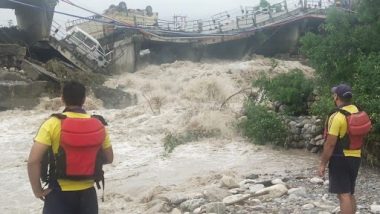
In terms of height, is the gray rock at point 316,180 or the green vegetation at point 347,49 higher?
the green vegetation at point 347,49

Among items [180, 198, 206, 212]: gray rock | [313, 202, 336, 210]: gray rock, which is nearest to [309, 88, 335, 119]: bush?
[313, 202, 336, 210]: gray rock

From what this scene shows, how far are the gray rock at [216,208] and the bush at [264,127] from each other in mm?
5115

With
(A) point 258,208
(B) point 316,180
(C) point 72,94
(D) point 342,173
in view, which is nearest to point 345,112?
(D) point 342,173

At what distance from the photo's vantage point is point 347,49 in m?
10.1

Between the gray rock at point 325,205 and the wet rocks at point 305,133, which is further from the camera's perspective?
the wet rocks at point 305,133

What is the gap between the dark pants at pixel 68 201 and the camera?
3.59m

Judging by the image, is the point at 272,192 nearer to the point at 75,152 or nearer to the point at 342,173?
the point at 342,173

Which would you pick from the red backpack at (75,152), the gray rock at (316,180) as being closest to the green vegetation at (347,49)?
the gray rock at (316,180)

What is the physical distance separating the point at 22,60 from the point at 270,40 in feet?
60.0

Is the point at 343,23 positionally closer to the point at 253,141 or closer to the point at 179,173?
the point at 253,141

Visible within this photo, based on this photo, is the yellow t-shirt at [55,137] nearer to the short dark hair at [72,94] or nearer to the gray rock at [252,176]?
the short dark hair at [72,94]

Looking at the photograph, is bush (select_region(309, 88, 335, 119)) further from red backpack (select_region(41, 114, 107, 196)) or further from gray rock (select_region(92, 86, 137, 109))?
gray rock (select_region(92, 86, 137, 109))

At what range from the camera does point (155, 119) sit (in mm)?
15516

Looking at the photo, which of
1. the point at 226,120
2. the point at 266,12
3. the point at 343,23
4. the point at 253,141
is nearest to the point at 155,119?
the point at 226,120
